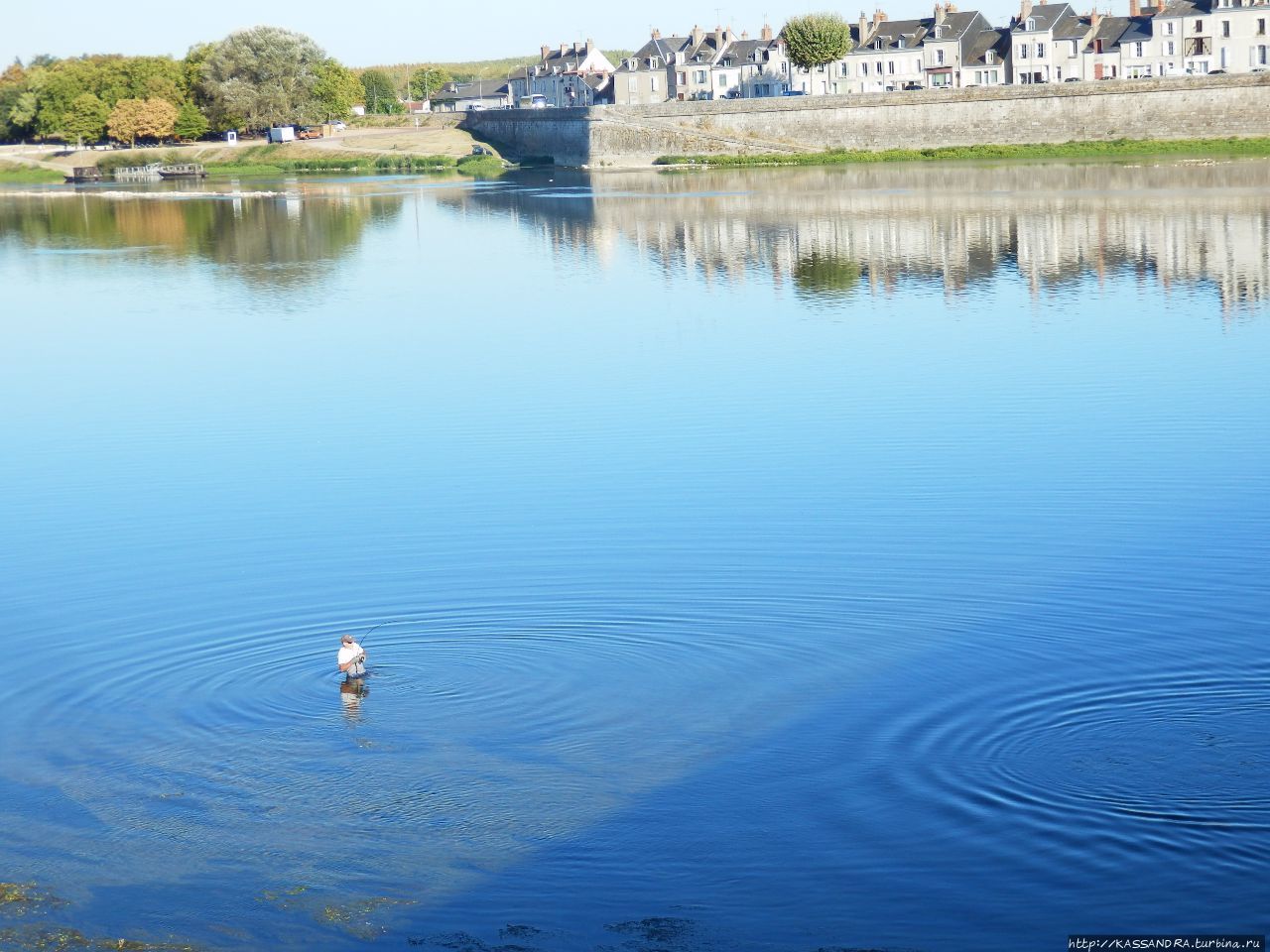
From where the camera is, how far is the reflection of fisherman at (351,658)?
1055 cm

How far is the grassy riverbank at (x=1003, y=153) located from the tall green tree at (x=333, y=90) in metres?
31.5

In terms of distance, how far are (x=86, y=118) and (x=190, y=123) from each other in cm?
903

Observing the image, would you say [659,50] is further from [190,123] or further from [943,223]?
[943,223]

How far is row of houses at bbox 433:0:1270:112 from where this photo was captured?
79.6 meters

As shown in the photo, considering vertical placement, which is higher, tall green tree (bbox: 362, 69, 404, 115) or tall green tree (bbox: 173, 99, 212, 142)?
tall green tree (bbox: 362, 69, 404, 115)

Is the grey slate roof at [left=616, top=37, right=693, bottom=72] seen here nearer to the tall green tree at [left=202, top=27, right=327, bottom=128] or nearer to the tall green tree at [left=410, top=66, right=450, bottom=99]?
the tall green tree at [left=202, top=27, right=327, bottom=128]

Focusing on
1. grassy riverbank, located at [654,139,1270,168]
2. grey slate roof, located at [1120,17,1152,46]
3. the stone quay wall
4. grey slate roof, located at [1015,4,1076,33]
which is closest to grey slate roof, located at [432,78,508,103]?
the stone quay wall

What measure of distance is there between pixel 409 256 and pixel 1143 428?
27.7 meters

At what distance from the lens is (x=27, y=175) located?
101000mm

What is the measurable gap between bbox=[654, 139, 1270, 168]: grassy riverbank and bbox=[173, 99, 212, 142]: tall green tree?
129ft

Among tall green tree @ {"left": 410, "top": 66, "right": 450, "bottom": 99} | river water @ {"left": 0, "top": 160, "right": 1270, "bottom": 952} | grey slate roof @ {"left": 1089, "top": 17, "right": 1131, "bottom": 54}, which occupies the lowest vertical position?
river water @ {"left": 0, "top": 160, "right": 1270, "bottom": 952}

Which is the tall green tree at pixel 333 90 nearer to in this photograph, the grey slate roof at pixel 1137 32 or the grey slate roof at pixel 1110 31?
the grey slate roof at pixel 1110 31

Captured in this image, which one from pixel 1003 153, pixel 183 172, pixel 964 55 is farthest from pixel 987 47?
pixel 183 172

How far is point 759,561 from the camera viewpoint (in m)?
13.4
